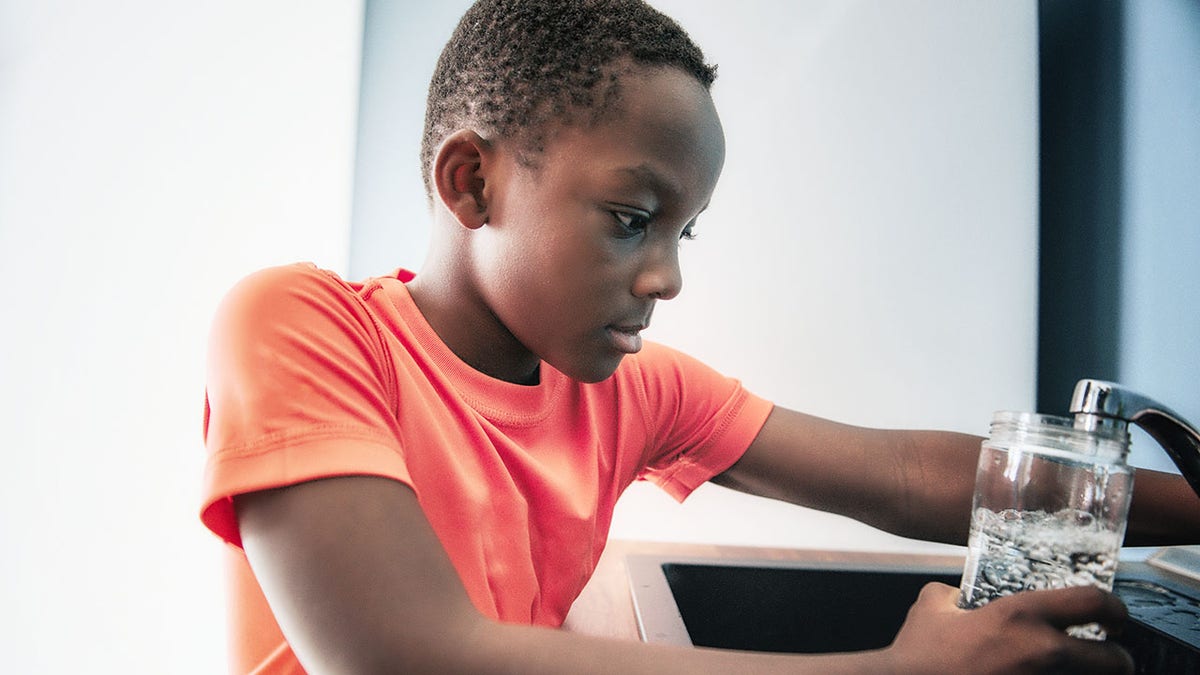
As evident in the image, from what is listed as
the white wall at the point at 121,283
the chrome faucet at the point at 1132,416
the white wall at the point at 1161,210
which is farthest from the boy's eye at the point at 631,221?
the white wall at the point at 1161,210

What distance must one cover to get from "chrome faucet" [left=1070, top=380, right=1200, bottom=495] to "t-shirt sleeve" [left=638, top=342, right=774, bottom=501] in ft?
1.18

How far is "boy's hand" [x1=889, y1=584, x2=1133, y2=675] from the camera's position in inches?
16.6

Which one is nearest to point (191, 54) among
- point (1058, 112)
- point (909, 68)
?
point (909, 68)

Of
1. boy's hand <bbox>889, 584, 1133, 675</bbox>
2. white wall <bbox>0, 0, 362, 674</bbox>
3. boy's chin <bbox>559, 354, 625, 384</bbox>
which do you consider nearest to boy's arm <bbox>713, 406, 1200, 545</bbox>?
boy's chin <bbox>559, 354, 625, 384</bbox>

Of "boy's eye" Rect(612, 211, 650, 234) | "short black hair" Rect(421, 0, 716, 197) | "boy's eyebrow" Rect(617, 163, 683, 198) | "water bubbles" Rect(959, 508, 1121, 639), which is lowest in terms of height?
"water bubbles" Rect(959, 508, 1121, 639)

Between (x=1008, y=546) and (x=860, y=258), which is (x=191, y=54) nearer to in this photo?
(x=1008, y=546)

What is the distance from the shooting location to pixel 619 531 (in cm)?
130

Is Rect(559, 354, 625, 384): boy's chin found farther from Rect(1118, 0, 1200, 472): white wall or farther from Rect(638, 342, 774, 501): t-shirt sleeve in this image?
Rect(1118, 0, 1200, 472): white wall

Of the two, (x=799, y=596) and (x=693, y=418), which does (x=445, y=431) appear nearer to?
(x=693, y=418)

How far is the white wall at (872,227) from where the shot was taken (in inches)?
50.9

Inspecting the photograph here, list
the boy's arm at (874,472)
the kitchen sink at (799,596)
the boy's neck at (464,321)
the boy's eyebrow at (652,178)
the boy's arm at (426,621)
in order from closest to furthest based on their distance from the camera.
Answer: the boy's arm at (426,621) → the boy's eyebrow at (652,178) → the boy's neck at (464,321) → the boy's arm at (874,472) → the kitchen sink at (799,596)

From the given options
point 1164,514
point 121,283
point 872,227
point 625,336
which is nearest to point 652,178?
point 625,336

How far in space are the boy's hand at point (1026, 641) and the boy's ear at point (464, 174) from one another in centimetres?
46

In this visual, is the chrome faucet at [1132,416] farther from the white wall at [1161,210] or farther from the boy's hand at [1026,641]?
the white wall at [1161,210]
